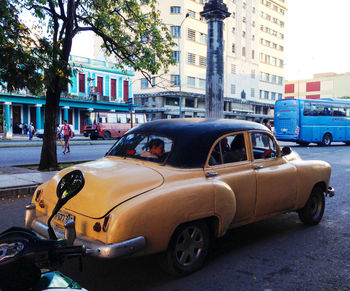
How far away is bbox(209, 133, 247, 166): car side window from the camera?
157 inches

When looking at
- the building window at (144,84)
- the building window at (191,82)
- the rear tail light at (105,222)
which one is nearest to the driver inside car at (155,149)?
the rear tail light at (105,222)

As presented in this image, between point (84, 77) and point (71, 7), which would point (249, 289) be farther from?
point (84, 77)

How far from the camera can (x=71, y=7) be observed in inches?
411

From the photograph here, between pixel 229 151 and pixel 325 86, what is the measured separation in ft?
337

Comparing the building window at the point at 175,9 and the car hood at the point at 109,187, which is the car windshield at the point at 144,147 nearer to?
the car hood at the point at 109,187

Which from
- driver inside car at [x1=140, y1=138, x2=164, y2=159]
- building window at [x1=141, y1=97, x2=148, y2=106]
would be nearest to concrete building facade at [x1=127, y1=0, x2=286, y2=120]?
building window at [x1=141, y1=97, x2=148, y2=106]

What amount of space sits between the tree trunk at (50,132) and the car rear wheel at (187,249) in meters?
8.05

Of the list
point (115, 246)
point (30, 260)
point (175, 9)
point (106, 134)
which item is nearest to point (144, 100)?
point (175, 9)

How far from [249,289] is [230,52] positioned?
182 feet

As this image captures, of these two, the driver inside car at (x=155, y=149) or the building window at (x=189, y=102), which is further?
the building window at (x=189, y=102)

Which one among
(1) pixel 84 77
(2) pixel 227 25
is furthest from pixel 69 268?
(2) pixel 227 25

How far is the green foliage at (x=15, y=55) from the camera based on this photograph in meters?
7.86

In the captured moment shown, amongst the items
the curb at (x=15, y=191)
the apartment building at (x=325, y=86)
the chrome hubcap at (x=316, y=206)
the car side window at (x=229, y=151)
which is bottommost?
the curb at (x=15, y=191)

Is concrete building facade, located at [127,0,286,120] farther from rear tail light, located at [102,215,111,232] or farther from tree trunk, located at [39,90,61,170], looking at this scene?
rear tail light, located at [102,215,111,232]
